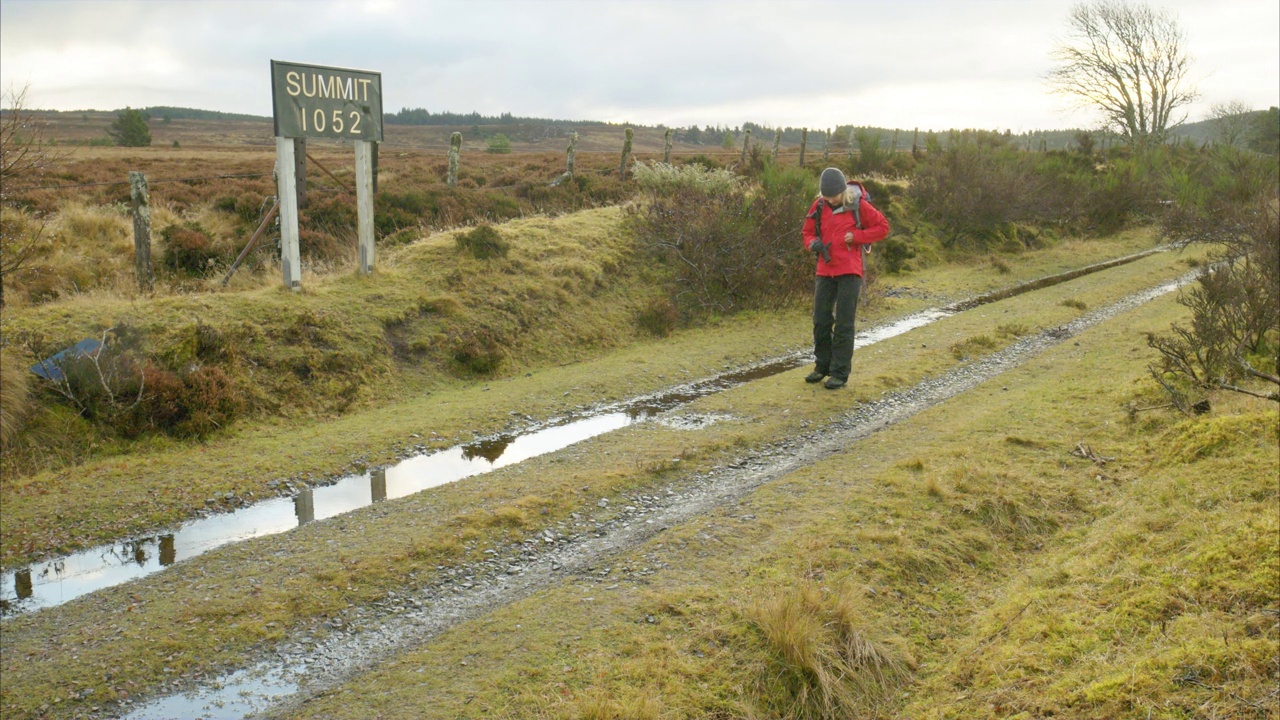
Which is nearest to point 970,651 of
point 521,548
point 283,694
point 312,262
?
point 521,548

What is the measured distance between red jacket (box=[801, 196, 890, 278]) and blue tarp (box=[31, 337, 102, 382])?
7237mm

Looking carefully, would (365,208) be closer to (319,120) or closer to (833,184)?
(319,120)

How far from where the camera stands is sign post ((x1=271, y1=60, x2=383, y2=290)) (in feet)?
35.5

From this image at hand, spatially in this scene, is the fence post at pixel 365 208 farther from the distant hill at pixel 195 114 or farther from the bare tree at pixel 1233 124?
the distant hill at pixel 195 114

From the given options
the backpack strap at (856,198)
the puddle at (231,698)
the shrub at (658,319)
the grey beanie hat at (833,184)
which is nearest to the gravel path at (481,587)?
the puddle at (231,698)

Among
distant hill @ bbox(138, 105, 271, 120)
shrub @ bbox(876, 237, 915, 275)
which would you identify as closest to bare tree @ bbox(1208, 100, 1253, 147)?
shrub @ bbox(876, 237, 915, 275)

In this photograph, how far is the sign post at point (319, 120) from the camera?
1082cm

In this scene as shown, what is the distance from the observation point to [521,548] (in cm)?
566

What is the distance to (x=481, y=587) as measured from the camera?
16.9 ft

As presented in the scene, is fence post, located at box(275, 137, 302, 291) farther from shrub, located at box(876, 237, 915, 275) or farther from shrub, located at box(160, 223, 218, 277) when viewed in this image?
shrub, located at box(876, 237, 915, 275)

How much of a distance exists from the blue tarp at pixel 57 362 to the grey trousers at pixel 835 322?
23.8 feet

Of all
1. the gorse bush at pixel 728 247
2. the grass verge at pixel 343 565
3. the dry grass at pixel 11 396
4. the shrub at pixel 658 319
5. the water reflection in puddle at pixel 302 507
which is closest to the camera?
the grass verge at pixel 343 565

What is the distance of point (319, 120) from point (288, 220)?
1377 millimetres

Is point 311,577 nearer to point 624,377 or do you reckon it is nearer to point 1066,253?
point 624,377
